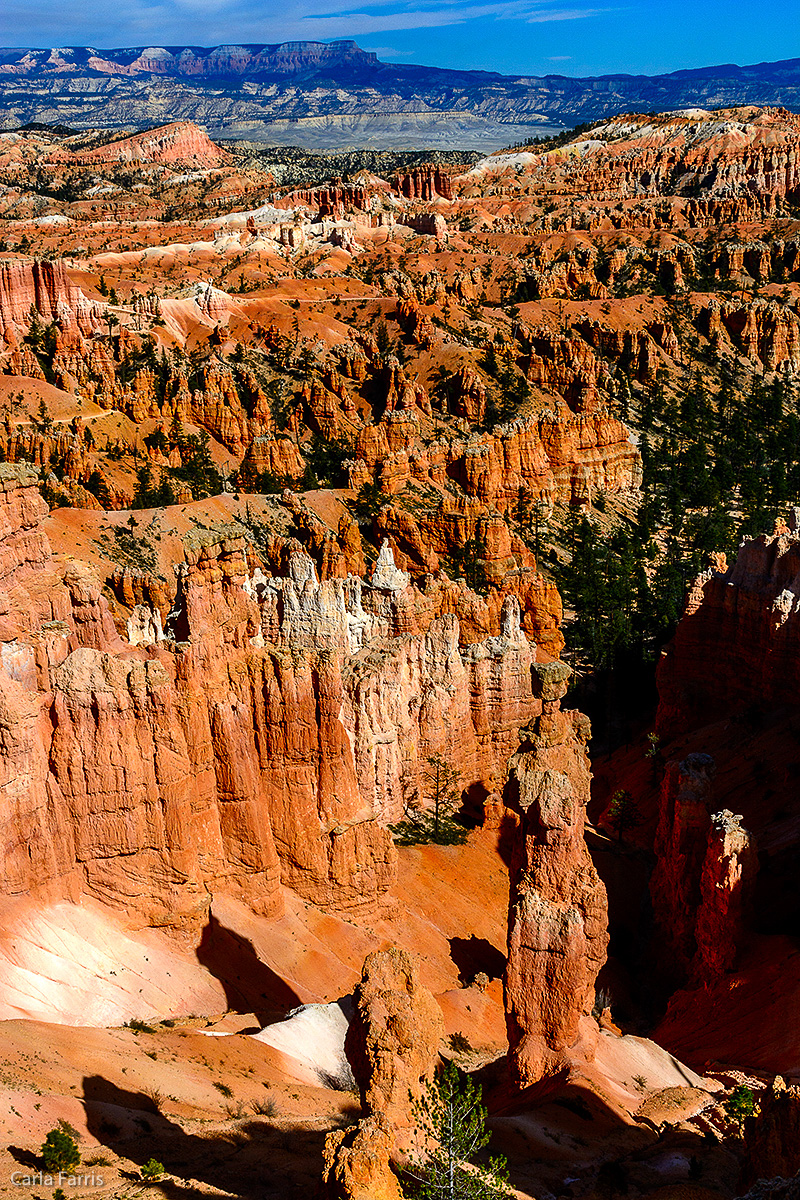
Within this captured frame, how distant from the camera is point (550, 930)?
2159 centimetres

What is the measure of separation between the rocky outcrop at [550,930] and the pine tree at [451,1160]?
20.7 ft

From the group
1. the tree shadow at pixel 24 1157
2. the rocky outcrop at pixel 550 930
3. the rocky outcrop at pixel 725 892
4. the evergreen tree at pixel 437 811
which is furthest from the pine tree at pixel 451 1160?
the evergreen tree at pixel 437 811

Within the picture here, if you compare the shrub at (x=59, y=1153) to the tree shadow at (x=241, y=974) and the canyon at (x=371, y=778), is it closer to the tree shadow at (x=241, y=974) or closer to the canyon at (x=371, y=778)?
the canyon at (x=371, y=778)

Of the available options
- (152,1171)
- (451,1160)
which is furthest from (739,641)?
(152,1171)

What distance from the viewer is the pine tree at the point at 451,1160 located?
13547 mm

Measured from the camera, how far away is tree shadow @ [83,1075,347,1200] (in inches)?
613

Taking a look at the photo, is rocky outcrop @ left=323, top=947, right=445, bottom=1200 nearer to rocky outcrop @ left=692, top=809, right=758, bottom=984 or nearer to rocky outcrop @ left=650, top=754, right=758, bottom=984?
rocky outcrop @ left=692, top=809, right=758, bottom=984

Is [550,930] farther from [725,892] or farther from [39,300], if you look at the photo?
[39,300]

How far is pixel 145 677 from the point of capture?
77.4ft

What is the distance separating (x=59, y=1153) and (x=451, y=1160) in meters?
5.55

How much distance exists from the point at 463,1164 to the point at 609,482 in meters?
70.9

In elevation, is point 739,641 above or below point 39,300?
below

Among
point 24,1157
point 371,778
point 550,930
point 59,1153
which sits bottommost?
point 371,778

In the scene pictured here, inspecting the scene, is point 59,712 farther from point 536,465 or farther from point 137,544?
point 536,465
